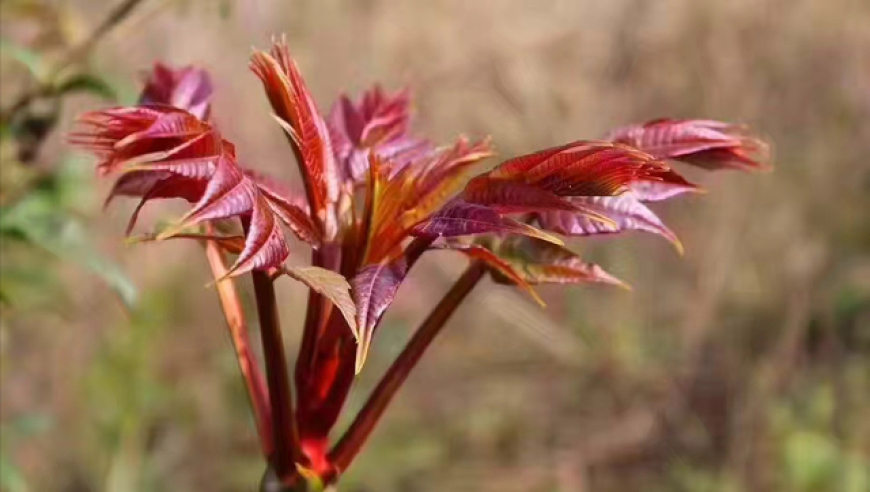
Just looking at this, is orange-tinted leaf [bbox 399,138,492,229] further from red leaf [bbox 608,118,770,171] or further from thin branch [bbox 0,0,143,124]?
thin branch [bbox 0,0,143,124]

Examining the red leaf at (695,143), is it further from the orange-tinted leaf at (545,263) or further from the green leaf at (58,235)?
the green leaf at (58,235)

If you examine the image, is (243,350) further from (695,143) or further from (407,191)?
(695,143)

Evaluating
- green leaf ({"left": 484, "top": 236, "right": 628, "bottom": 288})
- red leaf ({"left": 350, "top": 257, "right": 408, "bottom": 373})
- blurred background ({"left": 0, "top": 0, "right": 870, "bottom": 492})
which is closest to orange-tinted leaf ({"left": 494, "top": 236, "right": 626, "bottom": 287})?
green leaf ({"left": 484, "top": 236, "right": 628, "bottom": 288})

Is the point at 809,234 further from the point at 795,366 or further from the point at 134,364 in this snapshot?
the point at 134,364

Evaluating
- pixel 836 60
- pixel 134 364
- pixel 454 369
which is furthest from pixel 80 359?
pixel 836 60

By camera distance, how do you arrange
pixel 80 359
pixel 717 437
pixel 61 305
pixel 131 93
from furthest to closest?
pixel 717 437, pixel 80 359, pixel 61 305, pixel 131 93
